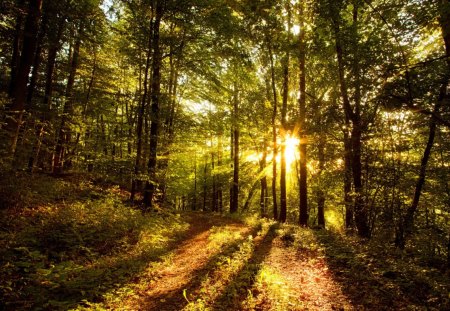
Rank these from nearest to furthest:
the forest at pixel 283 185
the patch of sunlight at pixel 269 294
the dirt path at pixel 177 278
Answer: the patch of sunlight at pixel 269 294, the dirt path at pixel 177 278, the forest at pixel 283 185

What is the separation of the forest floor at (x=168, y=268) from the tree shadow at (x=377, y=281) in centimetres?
2

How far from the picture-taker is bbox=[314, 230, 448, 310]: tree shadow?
18.8ft

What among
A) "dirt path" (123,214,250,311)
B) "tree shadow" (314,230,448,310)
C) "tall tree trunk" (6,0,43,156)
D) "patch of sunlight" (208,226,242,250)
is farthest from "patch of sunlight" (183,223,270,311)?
"tall tree trunk" (6,0,43,156)

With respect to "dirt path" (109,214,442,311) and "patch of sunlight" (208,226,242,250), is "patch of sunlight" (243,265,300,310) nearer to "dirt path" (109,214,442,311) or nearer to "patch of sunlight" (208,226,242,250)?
"dirt path" (109,214,442,311)

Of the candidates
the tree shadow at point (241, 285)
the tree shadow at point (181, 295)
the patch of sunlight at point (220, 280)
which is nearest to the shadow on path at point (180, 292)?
the tree shadow at point (181, 295)

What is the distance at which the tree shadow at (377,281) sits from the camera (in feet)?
18.8

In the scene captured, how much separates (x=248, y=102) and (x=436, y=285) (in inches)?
837

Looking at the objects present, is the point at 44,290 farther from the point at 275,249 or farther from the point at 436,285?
the point at 436,285

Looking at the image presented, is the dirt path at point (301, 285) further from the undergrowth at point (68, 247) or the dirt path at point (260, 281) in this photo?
the undergrowth at point (68, 247)

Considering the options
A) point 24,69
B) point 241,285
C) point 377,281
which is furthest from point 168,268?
point 24,69

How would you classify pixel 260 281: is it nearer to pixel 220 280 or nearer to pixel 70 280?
pixel 220 280

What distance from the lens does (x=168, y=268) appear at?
839cm

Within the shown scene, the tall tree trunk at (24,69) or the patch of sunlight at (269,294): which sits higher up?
the tall tree trunk at (24,69)

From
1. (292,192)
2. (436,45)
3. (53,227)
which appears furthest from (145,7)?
(292,192)
